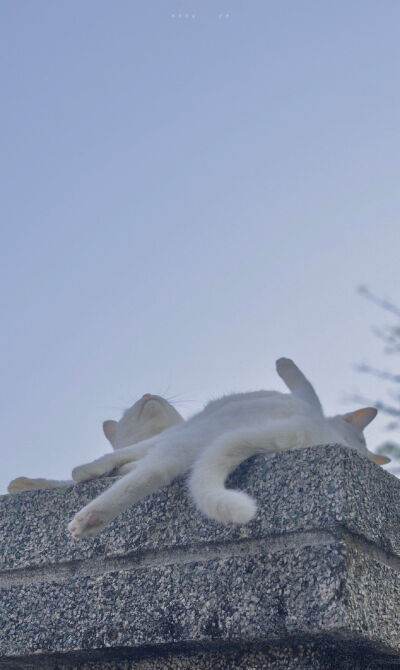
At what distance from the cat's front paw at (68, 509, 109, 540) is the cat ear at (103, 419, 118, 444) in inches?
35.3

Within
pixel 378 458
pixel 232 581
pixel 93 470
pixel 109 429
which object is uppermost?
pixel 109 429

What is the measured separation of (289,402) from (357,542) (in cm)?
51

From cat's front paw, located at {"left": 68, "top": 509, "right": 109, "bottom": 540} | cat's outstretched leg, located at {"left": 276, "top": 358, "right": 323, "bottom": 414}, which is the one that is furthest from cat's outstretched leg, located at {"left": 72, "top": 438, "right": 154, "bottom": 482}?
cat's outstretched leg, located at {"left": 276, "top": 358, "right": 323, "bottom": 414}

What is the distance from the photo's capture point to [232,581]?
5.59 feet

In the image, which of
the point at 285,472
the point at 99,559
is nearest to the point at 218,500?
the point at 285,472

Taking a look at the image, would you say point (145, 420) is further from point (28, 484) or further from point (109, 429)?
point (28, 484)

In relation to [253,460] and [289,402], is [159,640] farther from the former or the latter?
[289,402]

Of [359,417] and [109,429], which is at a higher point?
[109,429]

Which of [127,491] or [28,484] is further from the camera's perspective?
[28,484]

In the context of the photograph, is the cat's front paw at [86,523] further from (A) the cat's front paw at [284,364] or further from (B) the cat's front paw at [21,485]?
(A) the cat's front paw at [284,364]

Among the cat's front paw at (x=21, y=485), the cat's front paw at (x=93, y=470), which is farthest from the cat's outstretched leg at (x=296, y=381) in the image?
the cat's front paw at (x=21, y=485)

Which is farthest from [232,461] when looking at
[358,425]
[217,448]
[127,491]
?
[358,425]

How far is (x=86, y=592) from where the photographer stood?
6.25ft

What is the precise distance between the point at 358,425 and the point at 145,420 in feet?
2.29
